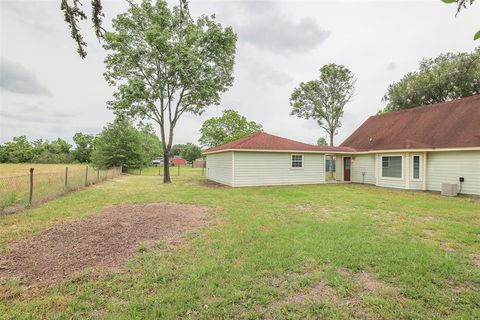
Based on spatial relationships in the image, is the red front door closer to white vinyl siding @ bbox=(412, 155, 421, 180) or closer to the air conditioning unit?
white vinyl siding @ bbox=(412, 155, 421, 180)

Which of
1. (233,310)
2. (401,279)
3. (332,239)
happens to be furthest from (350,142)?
(233,310)

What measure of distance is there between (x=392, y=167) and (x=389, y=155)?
0.72 metres

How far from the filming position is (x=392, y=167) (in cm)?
1477

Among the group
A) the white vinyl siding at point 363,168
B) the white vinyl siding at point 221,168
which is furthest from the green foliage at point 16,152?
the white vinyl siding at point 363,168

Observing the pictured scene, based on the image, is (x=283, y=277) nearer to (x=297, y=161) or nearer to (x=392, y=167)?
(x=297, y=161)

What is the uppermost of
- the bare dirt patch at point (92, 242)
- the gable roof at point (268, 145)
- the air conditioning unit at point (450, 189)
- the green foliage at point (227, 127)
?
the green foliage at point (227, 127)

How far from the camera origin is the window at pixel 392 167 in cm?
1436

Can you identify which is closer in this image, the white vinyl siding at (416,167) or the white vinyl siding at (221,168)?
the white vinyl siding at (416,167)

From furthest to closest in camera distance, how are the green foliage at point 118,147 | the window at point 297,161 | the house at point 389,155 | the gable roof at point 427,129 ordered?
the green foliage at point 118,147 < the window at point 297,161 < the gable roof at point 427,129 < the house at point 389,155

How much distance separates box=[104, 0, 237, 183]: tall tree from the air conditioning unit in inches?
580

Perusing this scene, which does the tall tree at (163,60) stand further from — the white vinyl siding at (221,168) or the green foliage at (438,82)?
the green foliage at (438,82)

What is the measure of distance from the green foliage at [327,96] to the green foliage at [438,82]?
4466 millimetres

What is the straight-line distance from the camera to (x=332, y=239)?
5.07m

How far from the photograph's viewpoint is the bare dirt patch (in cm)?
379
